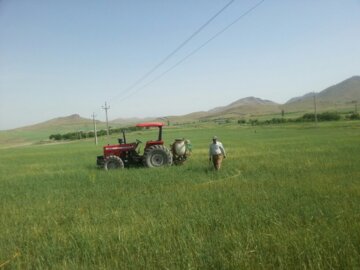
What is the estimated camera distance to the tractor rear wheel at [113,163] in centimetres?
1586

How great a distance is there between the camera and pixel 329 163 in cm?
1373

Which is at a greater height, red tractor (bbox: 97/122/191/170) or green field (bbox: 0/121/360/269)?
red tractor (bbox: 97/122/191/170)

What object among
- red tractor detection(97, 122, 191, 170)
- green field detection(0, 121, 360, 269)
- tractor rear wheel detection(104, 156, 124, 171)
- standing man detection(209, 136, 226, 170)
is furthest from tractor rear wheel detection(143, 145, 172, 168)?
green field detection(0, 121, 360, 269)

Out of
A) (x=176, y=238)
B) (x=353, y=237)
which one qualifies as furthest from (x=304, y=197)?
(x=176, y=238)

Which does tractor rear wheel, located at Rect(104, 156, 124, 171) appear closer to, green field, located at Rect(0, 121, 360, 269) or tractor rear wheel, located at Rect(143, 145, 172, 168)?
tractor rear wheel, located at Rect(143, 145, 172, 168)

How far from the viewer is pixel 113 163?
Answer: 15.9m

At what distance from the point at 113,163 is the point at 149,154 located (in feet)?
5.39

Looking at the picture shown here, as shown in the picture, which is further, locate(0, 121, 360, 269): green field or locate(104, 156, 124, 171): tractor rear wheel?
locate(104, 156, 124, 171): tractor rear wheel

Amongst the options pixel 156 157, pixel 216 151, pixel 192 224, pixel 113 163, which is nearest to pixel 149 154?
pixel 156 157

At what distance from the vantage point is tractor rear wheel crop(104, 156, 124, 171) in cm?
1586

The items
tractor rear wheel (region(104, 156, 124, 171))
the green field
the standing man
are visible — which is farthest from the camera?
tractor rear wheel (region(104, 156, 124, 171))

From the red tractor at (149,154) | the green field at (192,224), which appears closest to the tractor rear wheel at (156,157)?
the red tractor at (149,154)

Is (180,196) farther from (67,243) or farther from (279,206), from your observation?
(67,243)

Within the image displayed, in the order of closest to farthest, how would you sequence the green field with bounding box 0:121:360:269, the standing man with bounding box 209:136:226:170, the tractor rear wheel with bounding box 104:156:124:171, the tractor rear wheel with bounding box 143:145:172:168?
1. the green field with bounding box 0:121:360:269
2. the standing man with bounding box 209:136:226:170
3. the tractor rear wheel with bounding box 143:145:172:168
4. the tractor rear wheel with bounding box 104:156:124:171
